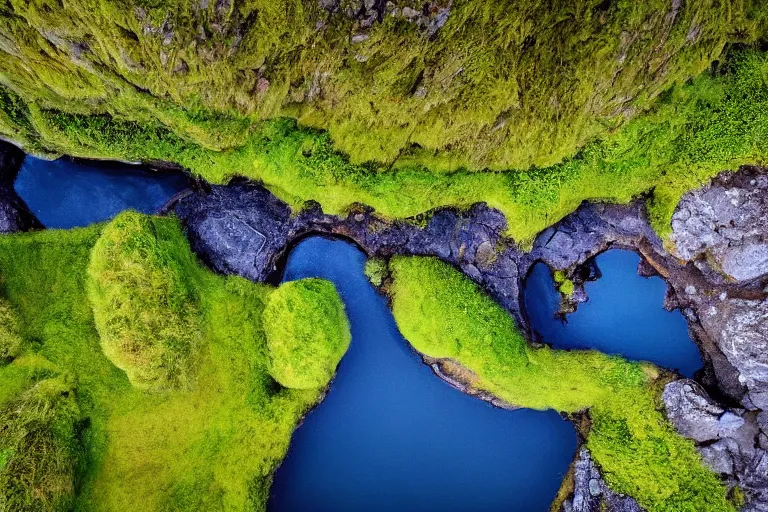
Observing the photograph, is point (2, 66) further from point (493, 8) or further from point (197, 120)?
point (493, 8)

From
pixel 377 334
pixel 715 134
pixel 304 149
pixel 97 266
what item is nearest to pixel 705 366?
pixel 715 134

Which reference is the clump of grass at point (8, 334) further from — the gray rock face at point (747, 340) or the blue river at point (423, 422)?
the gray rock face at point (747, 340)

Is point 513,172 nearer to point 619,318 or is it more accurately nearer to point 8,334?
point 619,318

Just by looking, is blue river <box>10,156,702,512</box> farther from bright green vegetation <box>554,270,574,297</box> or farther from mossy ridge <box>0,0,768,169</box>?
mossy ridge <box>0,0,768,169</box>

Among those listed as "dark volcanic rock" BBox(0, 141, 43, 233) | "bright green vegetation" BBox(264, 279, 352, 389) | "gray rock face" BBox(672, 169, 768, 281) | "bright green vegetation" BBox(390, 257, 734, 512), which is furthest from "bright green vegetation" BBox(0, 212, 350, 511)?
"gray rock face" BBox(672, 169, 768, 281)

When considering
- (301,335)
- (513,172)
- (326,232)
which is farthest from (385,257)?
(513,172)

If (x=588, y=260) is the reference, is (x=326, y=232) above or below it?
below
